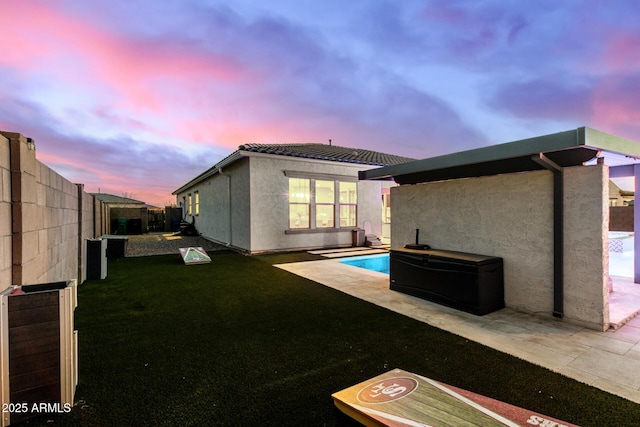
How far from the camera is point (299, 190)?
9859mm

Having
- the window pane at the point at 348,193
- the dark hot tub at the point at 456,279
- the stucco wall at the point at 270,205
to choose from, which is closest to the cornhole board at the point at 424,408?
the dark hot tub at the point at 456,279

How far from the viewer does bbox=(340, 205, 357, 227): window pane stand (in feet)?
35.3

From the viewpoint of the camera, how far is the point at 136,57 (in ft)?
20.2

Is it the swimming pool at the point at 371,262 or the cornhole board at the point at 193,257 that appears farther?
the swimming pool at the point at 371,262

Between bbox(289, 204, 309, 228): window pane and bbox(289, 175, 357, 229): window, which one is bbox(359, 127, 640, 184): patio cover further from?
bbox(289, 204, 309, 228): window pane

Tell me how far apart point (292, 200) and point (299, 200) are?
26 cm

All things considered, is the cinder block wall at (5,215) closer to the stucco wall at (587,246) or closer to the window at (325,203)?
the stucco wall at (587,246)

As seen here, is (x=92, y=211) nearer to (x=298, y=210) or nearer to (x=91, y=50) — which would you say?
(x=91, y=50)

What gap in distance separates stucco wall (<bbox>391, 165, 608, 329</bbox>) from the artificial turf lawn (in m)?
1.49

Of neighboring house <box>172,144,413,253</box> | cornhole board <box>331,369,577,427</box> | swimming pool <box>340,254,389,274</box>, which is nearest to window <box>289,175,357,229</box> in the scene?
neighboring house <box>172,144,413,253</box>

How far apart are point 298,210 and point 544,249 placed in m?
7.38

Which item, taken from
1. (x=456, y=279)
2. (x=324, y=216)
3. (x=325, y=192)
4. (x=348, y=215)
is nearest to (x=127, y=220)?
(x=324, y=216)

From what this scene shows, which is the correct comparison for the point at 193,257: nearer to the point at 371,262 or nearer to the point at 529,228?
the point at 371,262

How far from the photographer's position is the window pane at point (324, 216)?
1035 centimetres
